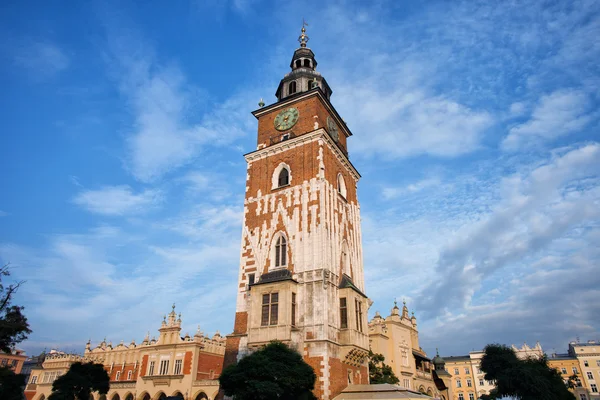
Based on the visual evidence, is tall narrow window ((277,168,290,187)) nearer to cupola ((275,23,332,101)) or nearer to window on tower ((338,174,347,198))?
window on tower ((338,174,347,198))

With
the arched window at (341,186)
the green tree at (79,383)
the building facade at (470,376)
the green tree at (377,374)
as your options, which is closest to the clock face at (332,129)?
the arched window at (341,186)

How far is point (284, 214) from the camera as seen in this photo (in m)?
33.2

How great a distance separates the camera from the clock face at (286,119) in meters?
37.1

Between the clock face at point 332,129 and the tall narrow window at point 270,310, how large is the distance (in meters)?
15.7

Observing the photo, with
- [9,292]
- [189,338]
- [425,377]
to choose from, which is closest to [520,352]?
[425,377]

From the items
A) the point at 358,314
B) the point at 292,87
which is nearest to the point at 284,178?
the point at 292,87

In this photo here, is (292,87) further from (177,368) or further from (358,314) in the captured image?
(177,368)

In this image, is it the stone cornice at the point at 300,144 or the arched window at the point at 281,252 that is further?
the stone cornice at the point at 300,144

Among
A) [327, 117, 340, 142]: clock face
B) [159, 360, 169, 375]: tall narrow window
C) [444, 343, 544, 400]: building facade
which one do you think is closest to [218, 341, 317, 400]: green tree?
[327, 117, 340, 142]: clock face

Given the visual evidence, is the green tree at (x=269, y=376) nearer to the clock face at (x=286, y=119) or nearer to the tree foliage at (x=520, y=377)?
the clock face at (x=286, y=119)

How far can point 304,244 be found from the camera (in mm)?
31094

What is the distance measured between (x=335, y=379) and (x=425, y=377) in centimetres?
2861

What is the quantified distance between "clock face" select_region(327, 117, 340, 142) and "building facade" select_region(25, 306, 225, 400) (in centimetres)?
2600

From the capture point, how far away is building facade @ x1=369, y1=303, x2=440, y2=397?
4428cm
